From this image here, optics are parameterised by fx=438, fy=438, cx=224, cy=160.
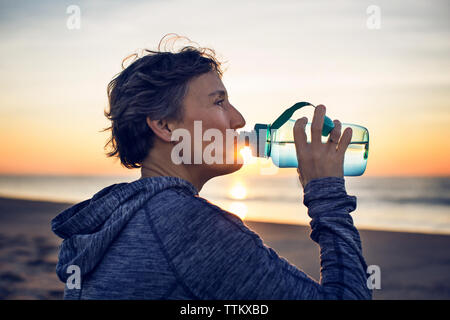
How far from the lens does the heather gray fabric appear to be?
141 centimetres

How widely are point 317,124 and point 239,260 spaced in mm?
638

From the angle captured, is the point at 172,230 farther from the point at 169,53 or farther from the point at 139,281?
the point at 169,53

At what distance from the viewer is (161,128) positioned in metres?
1.95

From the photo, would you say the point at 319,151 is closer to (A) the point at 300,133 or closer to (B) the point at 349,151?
(A) the point at 300,133

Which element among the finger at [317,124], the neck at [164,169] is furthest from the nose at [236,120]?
the finger at [317,124]

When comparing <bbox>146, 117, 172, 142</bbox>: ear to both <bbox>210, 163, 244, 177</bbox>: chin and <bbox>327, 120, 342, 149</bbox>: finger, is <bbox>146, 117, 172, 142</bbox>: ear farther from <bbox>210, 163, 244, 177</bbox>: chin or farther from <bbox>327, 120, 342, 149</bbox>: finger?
<bbox>327, 120, 342, 149</bbox>: finger

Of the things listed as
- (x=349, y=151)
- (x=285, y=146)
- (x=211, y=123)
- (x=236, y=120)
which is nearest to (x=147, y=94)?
(x=211, y=123)

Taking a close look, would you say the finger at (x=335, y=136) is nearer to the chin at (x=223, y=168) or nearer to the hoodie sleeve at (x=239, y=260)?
the hoodie sleeve at (x=239, y=260)

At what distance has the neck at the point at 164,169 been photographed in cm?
195

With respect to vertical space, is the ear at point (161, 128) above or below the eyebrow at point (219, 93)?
below

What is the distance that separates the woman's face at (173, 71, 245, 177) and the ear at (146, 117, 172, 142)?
0.06 m

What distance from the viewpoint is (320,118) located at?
1.73 m

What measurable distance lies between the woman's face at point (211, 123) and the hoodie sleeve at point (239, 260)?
40 centimetres

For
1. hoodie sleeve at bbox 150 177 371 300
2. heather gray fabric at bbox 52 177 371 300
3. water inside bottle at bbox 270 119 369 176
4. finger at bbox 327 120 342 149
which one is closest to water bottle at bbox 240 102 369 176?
water inside bottle at bbox 270 119 369 176
